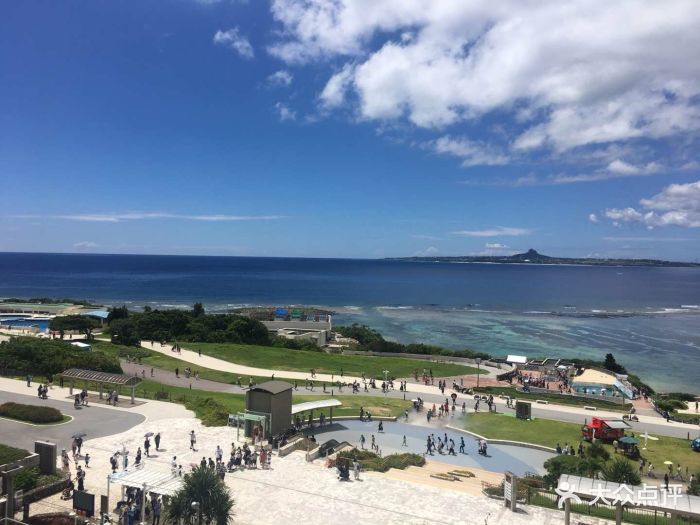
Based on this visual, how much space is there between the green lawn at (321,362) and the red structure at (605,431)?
58.9 ft

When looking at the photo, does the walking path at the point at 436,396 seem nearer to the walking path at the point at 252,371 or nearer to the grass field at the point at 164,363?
the walking path at the point at 252,371

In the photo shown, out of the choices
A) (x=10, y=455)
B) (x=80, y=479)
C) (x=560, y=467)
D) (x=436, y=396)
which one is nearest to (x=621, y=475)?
(x=560, y=467)

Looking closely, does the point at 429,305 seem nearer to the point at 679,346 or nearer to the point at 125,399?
the point at 679,346

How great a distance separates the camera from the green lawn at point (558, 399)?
121ft

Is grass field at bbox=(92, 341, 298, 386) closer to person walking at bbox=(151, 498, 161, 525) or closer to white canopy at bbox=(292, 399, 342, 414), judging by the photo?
white canopy at bbox=(292, 399, 342, 414)

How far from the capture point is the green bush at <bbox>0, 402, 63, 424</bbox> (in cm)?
2394

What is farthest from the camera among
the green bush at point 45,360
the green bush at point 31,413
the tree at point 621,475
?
the green bush at point 45,360

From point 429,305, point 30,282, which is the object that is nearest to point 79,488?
point 429,305

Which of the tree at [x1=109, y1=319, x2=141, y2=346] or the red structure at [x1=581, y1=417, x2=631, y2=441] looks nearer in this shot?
the red structure at [x1=581, y1=417, x2=631, y2=441]

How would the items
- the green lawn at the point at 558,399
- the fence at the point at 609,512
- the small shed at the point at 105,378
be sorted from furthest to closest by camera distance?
the green lawn at the point at 558,399, the small shed at the point at 105,378, the fence at the point at 609,512

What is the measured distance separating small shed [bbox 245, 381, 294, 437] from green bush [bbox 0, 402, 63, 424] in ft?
29.1

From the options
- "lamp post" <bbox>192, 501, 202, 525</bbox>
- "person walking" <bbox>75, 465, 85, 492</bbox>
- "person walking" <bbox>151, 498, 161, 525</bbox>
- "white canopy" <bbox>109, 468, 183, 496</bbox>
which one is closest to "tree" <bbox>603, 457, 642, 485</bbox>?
"lamp post" <bbox>192, 501, 202, 525</bbox>

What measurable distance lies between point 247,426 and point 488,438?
12.4 metres

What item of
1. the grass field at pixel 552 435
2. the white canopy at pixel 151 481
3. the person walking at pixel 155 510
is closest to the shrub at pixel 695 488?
the grass field at pixel 552 435
